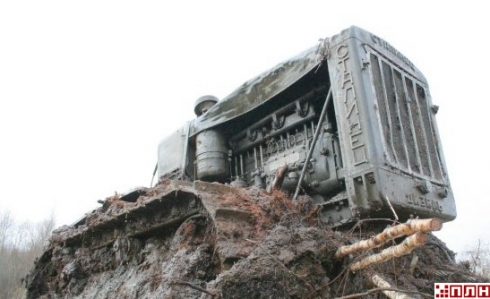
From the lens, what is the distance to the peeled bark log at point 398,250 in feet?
7.07

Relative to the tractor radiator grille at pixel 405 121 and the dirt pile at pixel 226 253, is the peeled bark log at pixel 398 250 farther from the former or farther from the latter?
the tractor radiator grille at pixel 405 121

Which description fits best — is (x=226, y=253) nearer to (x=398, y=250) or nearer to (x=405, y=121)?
(x=398, y=250)

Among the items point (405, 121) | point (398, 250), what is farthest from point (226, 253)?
point (405, 121)

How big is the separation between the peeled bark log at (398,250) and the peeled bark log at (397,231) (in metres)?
0.04

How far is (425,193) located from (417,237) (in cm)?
252

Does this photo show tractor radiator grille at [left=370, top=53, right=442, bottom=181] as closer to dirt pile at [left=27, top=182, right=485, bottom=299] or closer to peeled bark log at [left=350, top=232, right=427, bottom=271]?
dirt pile at [left=27, top=182, right=485, bottom=299]

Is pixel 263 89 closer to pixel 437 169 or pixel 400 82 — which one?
pixel 400 82

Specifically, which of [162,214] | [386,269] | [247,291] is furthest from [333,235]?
[162,214]

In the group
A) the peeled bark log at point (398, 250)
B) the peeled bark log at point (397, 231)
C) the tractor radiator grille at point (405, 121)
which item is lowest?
the peeled bark log at point (398, 250)

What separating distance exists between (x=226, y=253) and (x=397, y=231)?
46.0 inches

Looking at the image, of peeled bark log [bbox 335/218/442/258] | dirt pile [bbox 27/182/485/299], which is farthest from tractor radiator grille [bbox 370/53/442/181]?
peeled bark log [bbox 335/218/442/258]

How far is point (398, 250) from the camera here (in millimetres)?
2354

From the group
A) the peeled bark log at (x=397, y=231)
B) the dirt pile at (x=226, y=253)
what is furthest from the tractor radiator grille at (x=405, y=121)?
the peeled bark log at (x=397, y=231)

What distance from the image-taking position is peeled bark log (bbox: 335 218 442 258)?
202cm
